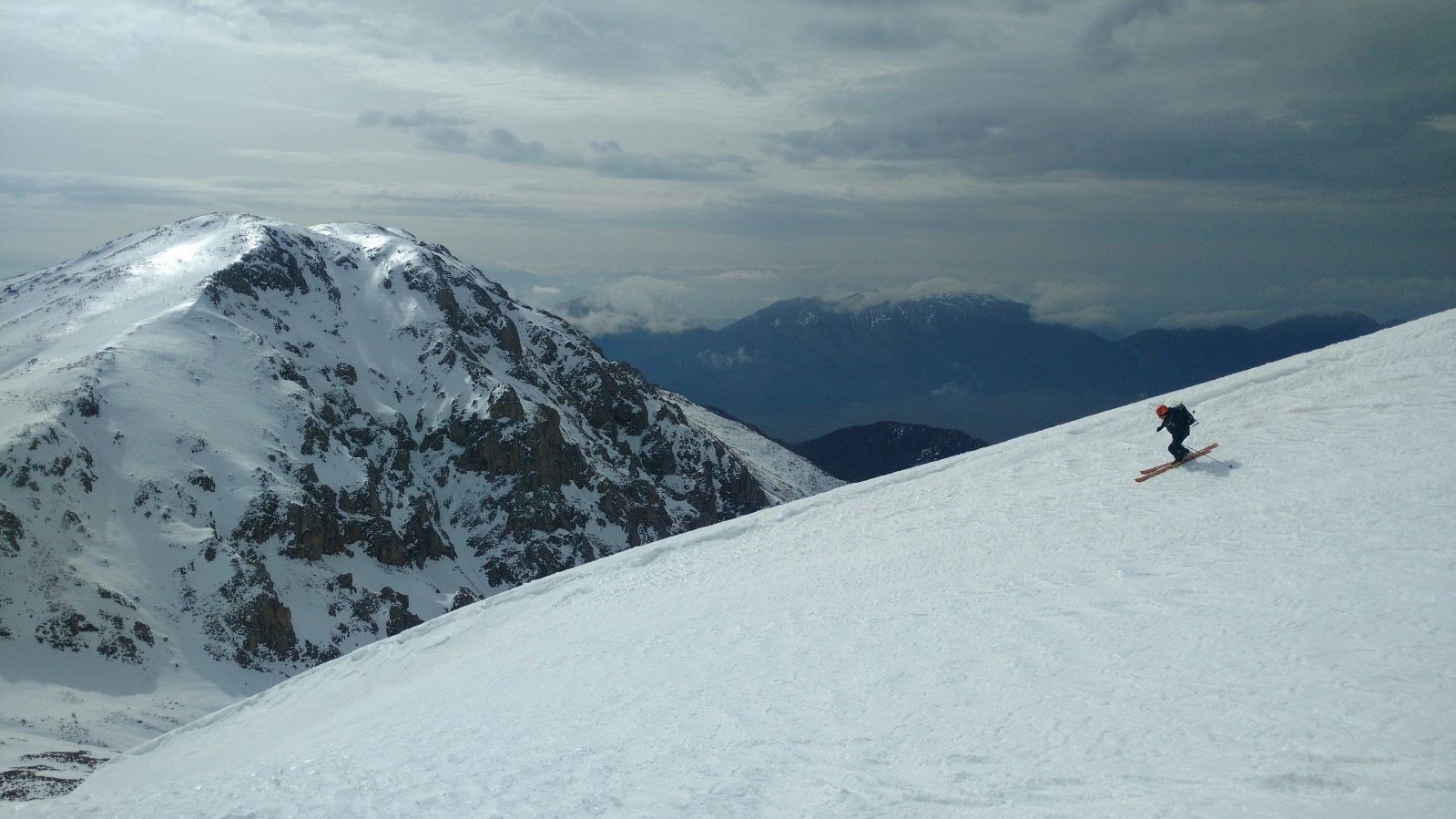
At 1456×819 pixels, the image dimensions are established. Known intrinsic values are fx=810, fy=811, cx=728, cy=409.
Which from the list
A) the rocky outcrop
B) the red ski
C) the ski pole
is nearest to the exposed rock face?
the rocky outcrop

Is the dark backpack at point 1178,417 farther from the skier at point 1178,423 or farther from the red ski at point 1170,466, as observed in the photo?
the red ski at point 1170,466

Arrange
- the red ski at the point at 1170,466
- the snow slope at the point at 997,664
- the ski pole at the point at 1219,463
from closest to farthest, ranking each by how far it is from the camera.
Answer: the snow slope at the point at 997,664 → the ski pole at the point at 1219,463 → the red ski at the point at 1170,466

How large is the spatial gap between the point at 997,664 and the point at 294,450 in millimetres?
112505

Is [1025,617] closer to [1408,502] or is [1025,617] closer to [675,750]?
[675,750]

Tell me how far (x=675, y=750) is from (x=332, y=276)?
165722 millimetres

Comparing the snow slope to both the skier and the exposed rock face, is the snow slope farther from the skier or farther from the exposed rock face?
the exposed rock face

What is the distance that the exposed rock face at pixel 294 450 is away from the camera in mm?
82000

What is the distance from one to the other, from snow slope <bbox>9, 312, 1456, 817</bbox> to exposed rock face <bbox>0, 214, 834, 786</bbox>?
69.3 meters

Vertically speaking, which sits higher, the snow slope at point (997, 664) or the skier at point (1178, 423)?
the skier at point (1178, 423)

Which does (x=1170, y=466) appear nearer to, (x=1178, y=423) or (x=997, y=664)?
(x=1178, y=423)

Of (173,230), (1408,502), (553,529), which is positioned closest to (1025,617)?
(1408,502)

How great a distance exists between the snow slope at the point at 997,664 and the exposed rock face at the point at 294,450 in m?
69.3

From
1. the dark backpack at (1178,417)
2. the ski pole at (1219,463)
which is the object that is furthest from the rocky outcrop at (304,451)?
the ski pole at (1219,463)

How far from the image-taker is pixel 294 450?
10700 cm
